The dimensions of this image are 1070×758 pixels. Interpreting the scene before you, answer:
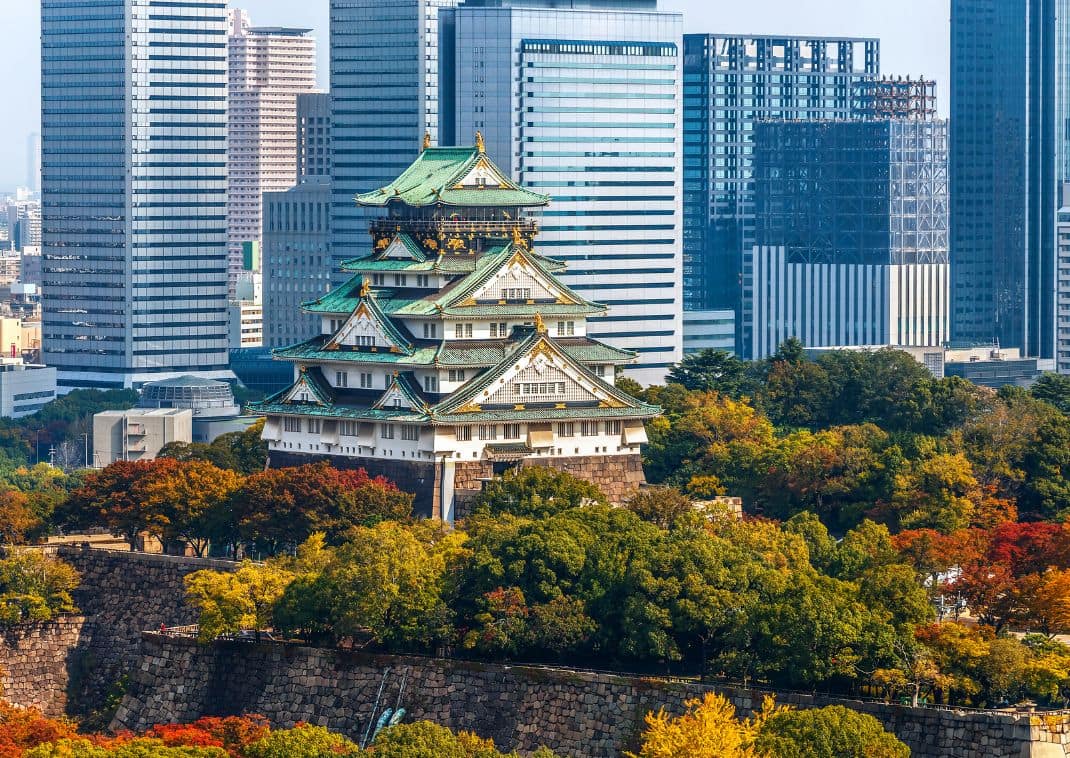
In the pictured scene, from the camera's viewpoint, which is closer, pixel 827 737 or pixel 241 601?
pixel 827 737

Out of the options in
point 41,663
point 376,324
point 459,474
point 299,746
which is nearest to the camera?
point 299,746

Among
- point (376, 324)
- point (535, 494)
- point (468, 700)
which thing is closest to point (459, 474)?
point (535, 494)

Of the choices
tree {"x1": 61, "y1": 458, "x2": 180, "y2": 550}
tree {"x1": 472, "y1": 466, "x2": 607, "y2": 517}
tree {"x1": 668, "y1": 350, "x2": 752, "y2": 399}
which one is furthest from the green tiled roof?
tree {"x1": 668, "y1": 350, "x2": 752, "y2": 399}

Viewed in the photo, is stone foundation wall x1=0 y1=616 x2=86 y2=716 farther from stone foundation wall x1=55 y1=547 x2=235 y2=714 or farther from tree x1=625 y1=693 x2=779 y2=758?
tree x1=625 y1=693 x2=779 y2=758

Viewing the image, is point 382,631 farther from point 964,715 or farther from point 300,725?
point 964,715

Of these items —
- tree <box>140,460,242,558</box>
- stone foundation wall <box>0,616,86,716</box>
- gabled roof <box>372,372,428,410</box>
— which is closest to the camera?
stone foundation wall <box>0,616,86,716</box>

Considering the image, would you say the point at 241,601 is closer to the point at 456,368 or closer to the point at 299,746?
the point at 456,368

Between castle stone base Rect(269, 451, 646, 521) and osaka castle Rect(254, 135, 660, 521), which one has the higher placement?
osaka castle Rect(254, 135, 660, 521)

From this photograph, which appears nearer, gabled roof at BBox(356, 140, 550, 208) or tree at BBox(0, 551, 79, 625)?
tree at BBox(0, 551, 79, 625)
